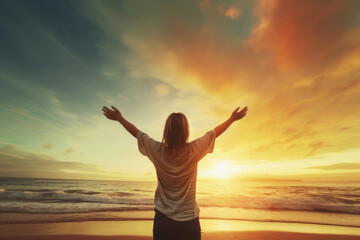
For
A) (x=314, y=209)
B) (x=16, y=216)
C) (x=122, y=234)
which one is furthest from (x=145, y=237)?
(x=314, y=209)

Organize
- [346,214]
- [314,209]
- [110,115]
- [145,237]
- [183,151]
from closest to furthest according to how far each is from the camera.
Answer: [183,151] < [110,115] < [145,237] < [346,214] < [314,209]

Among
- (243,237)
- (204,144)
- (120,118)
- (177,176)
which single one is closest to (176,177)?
(177,176)

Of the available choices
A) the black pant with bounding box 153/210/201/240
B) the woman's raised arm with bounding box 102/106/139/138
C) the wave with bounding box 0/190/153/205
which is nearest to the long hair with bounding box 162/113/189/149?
the woman's raised arm with bounding box 102/106/139/138

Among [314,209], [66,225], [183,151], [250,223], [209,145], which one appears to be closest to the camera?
[183,151]

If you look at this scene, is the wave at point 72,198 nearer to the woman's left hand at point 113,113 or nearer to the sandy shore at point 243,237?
the sandy shore at point 243,237

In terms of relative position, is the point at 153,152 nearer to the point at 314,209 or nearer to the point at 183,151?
the point at 183,151

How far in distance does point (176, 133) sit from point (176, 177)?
42 cm

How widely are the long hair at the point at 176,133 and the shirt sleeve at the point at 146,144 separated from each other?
0.15 metres

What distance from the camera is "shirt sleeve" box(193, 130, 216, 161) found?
5.90 ft

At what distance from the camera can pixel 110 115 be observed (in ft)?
7.12

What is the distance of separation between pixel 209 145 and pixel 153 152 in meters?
0.57

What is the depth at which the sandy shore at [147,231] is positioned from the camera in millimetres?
Result: 6596

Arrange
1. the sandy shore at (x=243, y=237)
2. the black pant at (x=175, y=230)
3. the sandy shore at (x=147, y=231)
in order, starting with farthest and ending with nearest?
the sandy shore at (x=147, y=231) < the sandy shore at (x=243, y=237) < the black pant at (x=175, y=230)

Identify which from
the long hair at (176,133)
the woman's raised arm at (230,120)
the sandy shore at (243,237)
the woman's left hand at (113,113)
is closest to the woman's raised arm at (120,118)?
the woman's left hand at (113,113)
